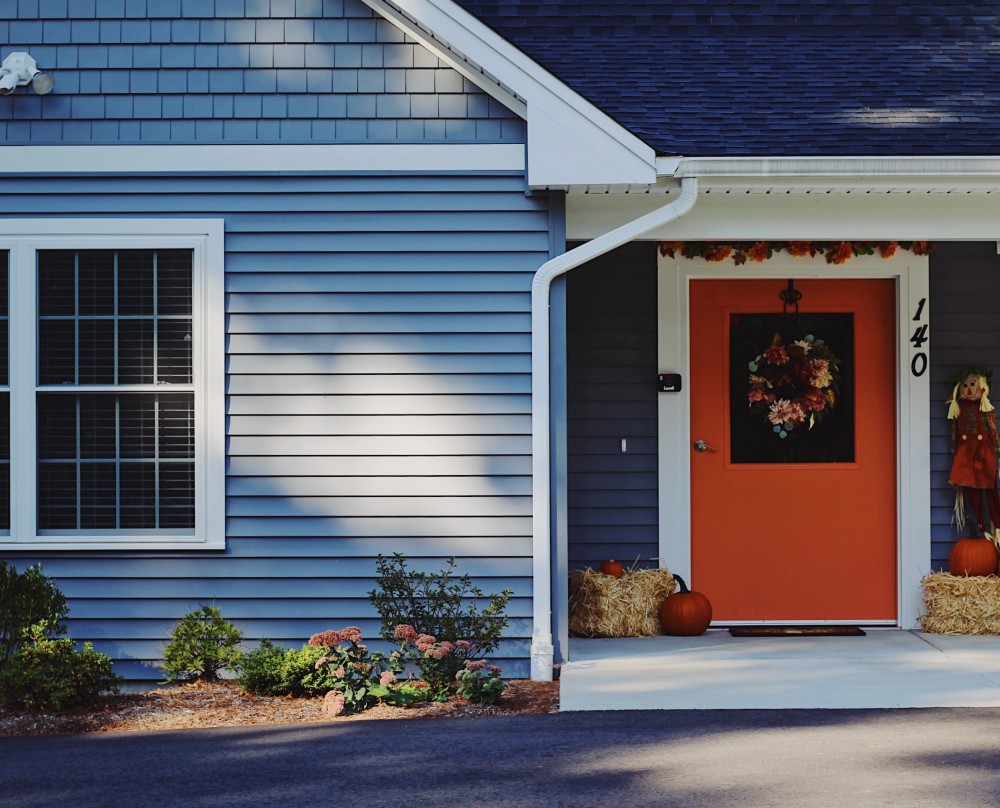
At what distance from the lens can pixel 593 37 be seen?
25.3ft

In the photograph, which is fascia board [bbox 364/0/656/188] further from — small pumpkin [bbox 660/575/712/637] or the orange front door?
small pumpkin [bbox 660/575/712/637]

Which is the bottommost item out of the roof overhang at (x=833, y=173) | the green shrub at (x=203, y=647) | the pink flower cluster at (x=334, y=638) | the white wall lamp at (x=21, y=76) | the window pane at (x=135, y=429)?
the green shrub at (x=203, y=647)

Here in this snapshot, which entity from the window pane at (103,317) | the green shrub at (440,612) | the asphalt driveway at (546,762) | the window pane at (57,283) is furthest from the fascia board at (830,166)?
the window pane at (57,283)

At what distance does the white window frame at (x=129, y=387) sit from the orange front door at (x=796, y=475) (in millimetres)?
2897

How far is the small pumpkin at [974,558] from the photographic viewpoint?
7.44 meters

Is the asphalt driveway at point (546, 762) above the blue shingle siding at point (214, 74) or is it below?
below

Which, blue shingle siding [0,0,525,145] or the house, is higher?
blue shingle siding [0,0,525,145]

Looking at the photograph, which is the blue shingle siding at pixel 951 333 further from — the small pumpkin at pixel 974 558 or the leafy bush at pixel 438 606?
the leafy bush at pixel 438 606

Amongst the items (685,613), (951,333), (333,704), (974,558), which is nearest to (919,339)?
(951,333)

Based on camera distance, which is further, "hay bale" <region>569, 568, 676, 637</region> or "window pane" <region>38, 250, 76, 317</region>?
"hay bale" <region>569, 568, 676, 637</region>

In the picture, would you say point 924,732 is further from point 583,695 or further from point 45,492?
point 45,492

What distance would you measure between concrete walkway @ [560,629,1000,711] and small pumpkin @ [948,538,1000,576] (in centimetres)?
43

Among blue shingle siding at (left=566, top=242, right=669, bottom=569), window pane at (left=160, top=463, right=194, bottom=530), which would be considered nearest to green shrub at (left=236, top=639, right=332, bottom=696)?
window pane at (left=160, top=463, right=194, bottom=530)

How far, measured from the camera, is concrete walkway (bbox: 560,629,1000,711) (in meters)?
5.73
